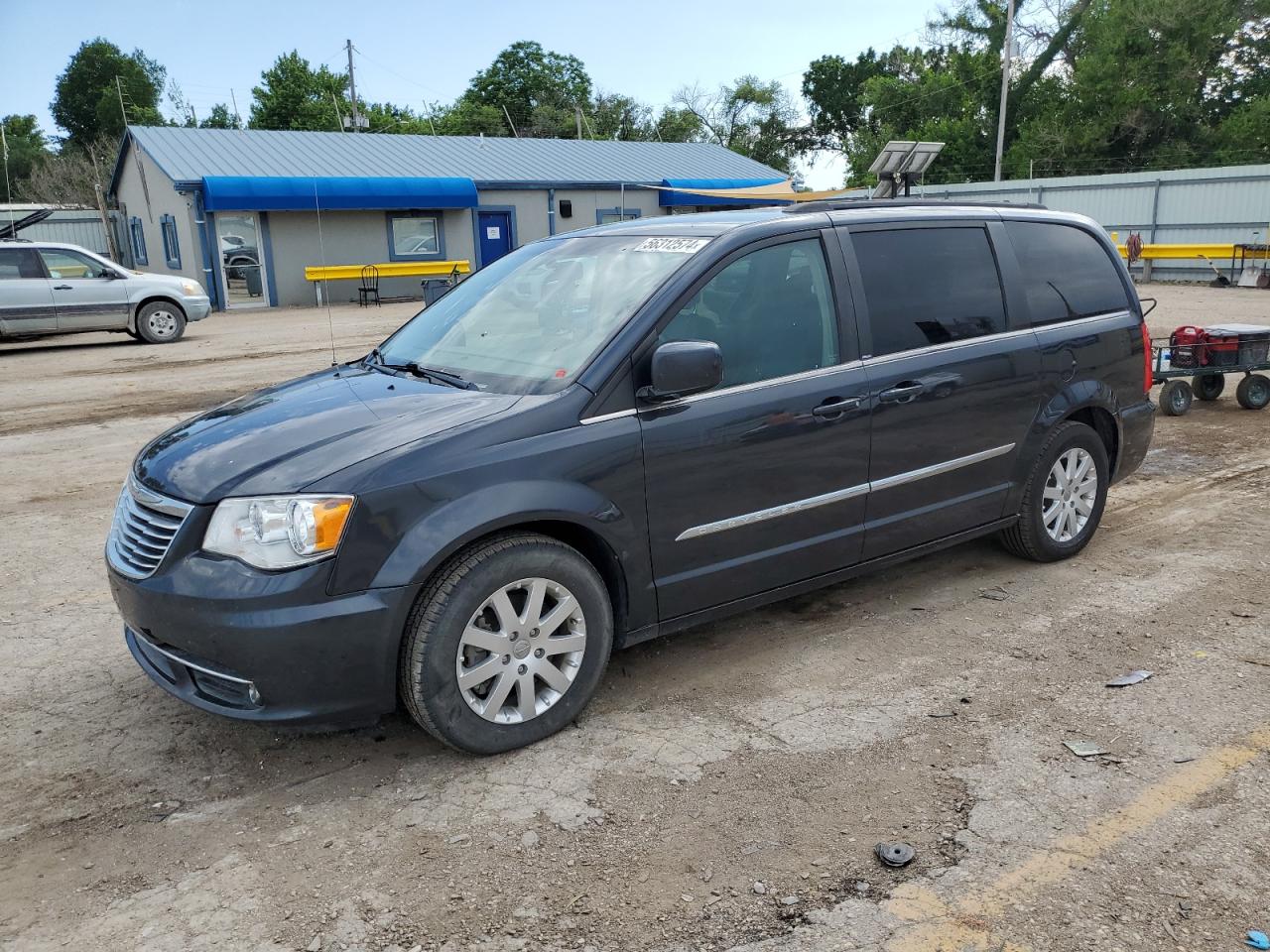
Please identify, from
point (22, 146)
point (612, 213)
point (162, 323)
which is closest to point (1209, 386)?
point (162, 323)

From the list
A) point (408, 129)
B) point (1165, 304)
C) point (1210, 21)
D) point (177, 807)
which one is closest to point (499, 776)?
point (177, 807)

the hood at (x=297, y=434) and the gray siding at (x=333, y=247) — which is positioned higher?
the gray siding at (x=333, y=247)

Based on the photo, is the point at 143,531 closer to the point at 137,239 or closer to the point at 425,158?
the point at 425,158

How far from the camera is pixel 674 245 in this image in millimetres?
3988

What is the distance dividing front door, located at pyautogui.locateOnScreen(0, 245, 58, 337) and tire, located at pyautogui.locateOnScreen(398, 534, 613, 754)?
14839 millimetres

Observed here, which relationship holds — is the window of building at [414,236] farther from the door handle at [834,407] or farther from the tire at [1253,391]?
the door handle at [834,407]

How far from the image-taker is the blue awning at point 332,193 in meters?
23.2

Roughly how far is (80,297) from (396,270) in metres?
11.5

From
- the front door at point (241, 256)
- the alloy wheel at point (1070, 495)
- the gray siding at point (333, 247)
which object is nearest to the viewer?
the alloy wheel at point (1070, 495)

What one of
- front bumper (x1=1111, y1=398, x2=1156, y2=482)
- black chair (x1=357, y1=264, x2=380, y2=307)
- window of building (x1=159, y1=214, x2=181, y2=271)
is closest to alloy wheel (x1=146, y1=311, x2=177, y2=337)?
black chair (x1=357, y1=264, x2=380, y2=307)

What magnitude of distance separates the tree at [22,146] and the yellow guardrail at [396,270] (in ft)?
117

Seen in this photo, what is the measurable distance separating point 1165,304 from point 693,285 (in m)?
18.3

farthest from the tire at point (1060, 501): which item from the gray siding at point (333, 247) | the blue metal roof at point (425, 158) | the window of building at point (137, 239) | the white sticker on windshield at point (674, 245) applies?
the window of building at point (137, 239)

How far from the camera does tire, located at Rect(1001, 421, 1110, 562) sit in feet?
16.1
